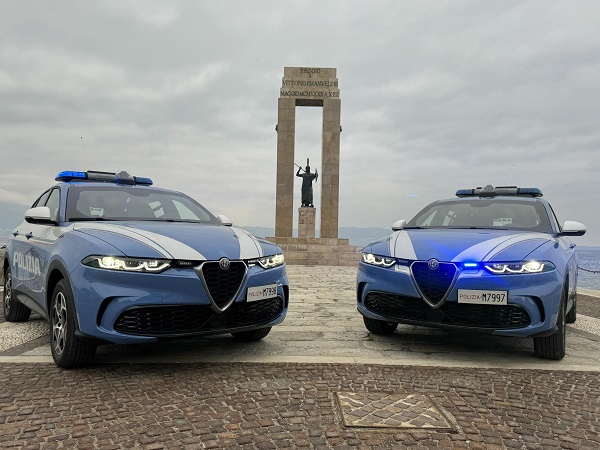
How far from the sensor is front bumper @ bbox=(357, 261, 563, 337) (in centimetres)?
402

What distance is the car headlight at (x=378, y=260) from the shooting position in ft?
14.9

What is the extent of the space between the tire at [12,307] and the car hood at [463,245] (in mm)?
4099

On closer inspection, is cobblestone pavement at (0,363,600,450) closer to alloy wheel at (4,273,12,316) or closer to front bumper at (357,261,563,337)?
front bumper at (357,261,563,337)

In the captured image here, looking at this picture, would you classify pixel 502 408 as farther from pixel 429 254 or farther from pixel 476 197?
pixel 476 197

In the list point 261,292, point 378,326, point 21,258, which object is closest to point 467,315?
point 378,326

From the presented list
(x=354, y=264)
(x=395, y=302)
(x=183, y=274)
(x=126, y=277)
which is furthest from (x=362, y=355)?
(x=354, y=264)

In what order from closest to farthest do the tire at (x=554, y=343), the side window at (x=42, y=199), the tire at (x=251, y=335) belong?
the tire at (x=554, y=343) → the tire at (x=251, y=335) → the side window at (x=42, y=199)

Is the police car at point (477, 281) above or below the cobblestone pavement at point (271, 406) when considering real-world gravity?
above

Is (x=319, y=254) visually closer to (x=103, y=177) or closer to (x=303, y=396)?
(x=103, y=177)

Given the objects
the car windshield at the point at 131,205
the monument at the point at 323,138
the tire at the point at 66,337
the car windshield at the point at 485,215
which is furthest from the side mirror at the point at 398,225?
the monument at the point at 323,138

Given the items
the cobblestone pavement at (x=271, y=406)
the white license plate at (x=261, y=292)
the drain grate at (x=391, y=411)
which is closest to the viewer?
the cobblestone pavement at (x=271, y=406)

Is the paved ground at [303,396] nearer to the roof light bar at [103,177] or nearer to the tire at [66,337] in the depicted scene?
the tire at [66,337]

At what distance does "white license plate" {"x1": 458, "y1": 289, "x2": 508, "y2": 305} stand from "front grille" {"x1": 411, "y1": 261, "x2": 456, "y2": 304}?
0.13 metres

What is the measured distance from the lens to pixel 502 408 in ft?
10.2
